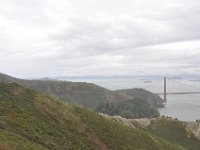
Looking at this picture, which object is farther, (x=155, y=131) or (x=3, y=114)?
(x=155, y=131)

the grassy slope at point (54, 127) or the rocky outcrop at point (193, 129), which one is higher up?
the grassy slope at point (54, 127)

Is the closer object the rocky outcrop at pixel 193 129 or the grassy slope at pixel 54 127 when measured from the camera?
the grassy slope at pixel 54 127

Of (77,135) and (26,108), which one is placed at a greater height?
(26,108)

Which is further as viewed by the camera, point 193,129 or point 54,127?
point 193,129

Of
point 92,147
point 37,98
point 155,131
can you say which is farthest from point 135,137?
point 155,131

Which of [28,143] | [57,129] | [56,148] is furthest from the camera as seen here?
[57,129]

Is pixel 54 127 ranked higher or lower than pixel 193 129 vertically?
higher

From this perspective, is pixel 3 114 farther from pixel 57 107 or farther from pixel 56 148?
pixel 57 107

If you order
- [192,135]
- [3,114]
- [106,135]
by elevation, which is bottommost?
[192,135]
